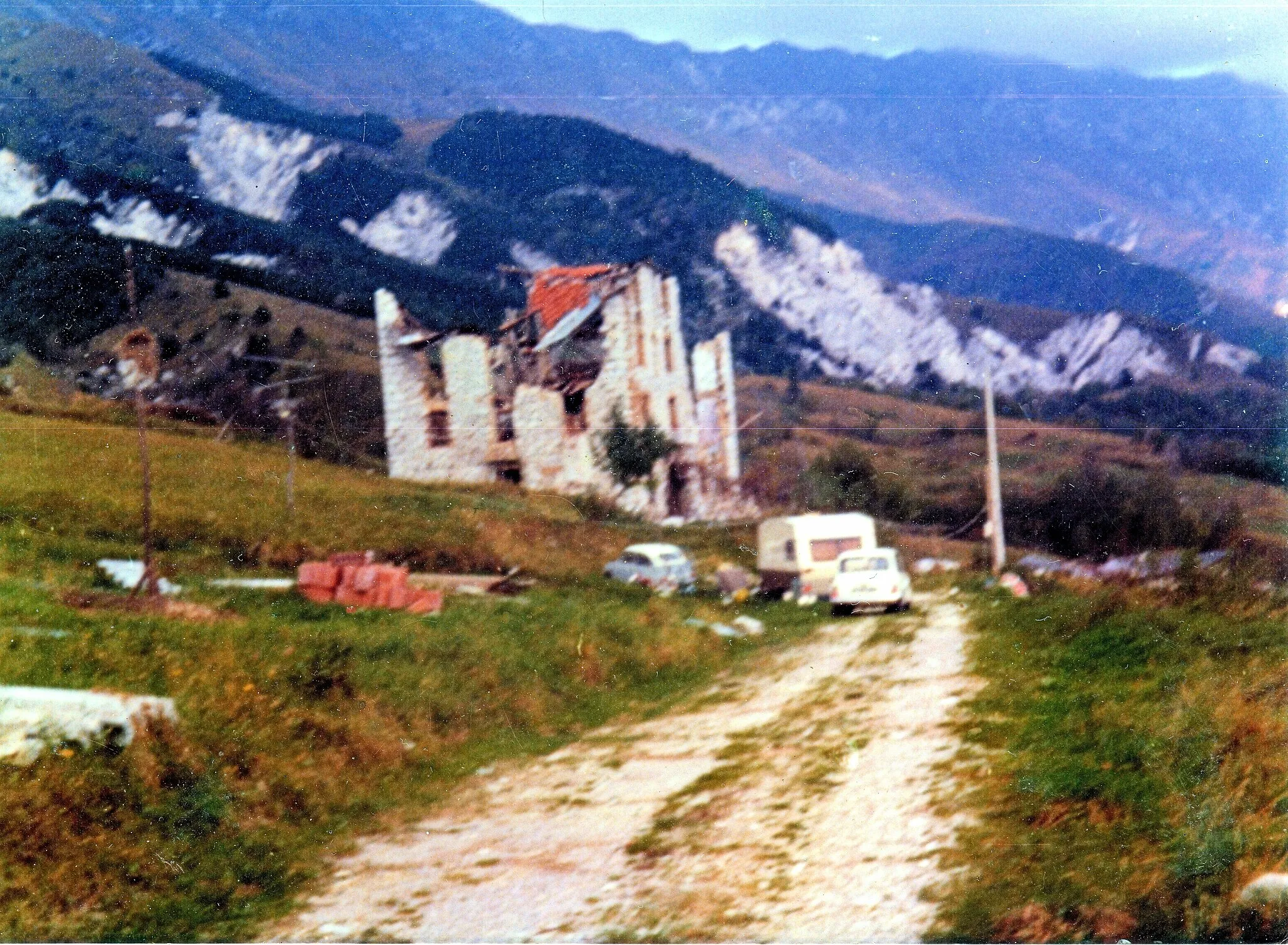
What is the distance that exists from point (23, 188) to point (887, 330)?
4.24 meters

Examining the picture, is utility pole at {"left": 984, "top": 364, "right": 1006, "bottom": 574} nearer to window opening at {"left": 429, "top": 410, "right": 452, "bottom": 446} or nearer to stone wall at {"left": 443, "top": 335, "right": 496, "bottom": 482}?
stone wall at {"left": 443, "top": 335, "right": 496, "bottom": 482}

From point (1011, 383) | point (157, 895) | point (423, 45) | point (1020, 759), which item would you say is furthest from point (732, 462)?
point (157, 895)

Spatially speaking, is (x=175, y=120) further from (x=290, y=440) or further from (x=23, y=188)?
(x=290, y=440)

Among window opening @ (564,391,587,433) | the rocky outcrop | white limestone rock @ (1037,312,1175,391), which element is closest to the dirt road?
the rocky outcrop

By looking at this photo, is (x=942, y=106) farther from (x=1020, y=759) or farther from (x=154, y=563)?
(x=154, y=563)

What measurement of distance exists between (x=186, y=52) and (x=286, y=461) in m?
2.11

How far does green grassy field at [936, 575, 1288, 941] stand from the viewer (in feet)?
13.8

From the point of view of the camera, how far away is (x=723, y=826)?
482cm

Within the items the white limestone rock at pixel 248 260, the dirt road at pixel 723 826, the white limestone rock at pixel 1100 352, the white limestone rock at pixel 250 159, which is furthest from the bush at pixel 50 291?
the white limestone rock at pixel 1100 352

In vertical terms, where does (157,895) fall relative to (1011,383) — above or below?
below

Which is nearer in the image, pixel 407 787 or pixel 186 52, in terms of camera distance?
pixel 407 787

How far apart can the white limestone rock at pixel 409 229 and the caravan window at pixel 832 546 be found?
237cm

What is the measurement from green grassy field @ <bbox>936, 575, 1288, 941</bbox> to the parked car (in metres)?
1.45

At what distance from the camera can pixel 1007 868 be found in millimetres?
4320
